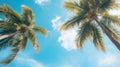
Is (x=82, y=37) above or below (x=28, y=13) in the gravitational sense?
below

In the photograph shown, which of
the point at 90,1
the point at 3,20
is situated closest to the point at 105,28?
the point at 90,1

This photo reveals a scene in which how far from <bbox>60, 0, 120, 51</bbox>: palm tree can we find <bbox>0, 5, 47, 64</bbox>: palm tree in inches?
120

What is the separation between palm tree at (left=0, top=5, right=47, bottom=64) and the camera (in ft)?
62.4

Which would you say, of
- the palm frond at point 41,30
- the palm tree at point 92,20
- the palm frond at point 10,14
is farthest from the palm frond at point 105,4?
the palm frond at point 10,14

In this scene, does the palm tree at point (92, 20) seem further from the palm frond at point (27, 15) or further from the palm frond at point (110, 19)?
the palm frond at point (27, 15)

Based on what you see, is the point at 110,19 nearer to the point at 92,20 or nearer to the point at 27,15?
the point at 92,20

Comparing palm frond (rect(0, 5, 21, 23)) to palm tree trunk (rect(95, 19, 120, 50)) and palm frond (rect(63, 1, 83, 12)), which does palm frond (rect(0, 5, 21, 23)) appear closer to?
palm frond (rect(63, 1, 83, 12))

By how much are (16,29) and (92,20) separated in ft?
22.0

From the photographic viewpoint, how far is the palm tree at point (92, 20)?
19219mm

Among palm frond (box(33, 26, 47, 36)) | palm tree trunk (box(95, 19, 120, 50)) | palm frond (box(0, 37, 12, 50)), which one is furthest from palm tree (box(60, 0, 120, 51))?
palm frond (box(0, 37, 12, 50))

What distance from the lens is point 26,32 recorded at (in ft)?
70.0

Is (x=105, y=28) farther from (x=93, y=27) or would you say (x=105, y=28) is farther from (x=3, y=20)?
(x=3, y=20)

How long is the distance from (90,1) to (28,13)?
572cm

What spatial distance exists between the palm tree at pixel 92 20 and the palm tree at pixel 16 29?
3047mm
